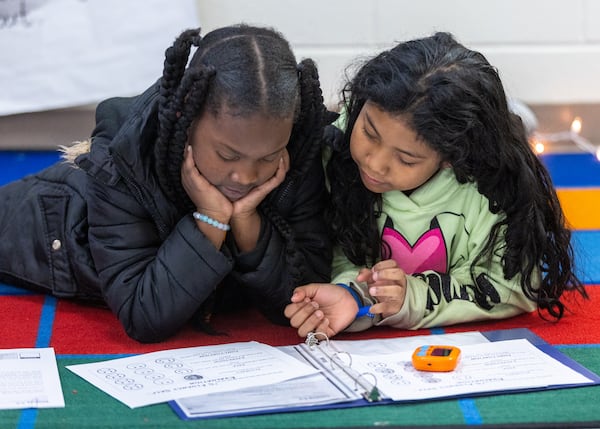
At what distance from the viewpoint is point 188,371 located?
55.0 inches

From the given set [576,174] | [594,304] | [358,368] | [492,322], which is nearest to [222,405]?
[358,368]

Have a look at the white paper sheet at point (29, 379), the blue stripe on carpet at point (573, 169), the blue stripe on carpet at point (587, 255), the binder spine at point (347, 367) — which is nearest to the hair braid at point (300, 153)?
the binder spine at point (347, 367)

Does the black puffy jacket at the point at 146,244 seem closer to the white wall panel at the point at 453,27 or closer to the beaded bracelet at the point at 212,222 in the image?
the beaded bracelet at the point at 212,222

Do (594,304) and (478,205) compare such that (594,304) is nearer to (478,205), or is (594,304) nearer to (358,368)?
(478,205)

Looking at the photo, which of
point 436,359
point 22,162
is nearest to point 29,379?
point 436,359

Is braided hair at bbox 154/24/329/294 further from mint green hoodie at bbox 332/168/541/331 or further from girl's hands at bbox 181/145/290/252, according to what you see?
mint green hoodie at bbox 332/168/541/331

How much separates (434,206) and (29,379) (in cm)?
70

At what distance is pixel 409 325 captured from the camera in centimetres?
162

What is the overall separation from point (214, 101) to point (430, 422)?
52 cm

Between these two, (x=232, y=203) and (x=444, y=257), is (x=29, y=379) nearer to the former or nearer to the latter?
(x=232, y=203)

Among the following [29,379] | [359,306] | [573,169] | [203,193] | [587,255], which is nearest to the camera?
[29,379]

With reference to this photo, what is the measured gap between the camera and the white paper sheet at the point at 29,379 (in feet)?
4.26

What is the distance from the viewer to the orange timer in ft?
4.60

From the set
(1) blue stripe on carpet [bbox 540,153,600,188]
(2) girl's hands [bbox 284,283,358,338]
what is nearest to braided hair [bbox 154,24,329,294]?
(2) girl's hands [bbox 284,283,358,338]
